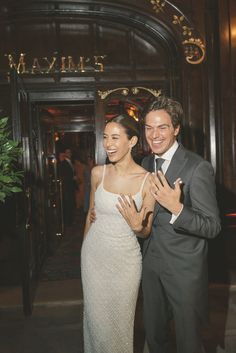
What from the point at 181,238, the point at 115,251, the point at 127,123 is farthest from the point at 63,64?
the point at 181,238

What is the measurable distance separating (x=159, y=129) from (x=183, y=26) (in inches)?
124

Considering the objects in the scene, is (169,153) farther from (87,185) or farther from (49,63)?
(87,185)

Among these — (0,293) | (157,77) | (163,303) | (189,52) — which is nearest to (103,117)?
(157,77)

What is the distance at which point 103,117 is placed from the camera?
5586 mm

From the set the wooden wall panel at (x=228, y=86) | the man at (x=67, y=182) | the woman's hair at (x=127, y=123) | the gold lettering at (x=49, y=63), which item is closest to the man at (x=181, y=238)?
the woman's hair at (x=127, y=123)

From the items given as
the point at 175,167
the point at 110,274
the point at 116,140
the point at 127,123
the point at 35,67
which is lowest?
the point at 110,274

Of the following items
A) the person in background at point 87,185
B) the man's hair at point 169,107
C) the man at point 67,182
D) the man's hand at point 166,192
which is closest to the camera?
the man's hand at point 166,192

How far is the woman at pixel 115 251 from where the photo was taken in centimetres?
277

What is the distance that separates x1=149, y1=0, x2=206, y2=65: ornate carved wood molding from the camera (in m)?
5.26

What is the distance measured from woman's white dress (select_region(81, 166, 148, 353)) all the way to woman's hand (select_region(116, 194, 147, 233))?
0.76ft

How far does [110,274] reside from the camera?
2.80 meters

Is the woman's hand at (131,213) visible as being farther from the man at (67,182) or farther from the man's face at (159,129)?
the man at (67,182)

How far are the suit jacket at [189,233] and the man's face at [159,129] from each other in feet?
0.42

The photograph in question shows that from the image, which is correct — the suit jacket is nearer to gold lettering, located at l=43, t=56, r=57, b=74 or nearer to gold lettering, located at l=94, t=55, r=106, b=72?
gold lettering, located at l=94, t=55, r=106, b=72
